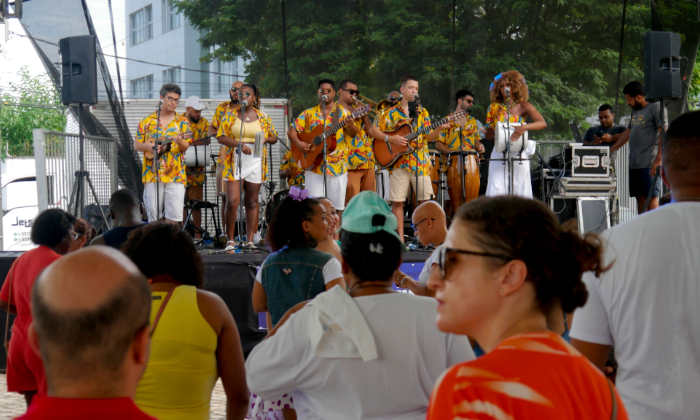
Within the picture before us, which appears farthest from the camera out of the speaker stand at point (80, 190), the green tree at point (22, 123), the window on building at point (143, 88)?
the green tree at point (22, 123)

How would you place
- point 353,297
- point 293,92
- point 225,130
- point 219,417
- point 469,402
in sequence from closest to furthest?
point 469,402
point 353,297
point 219,417
point 225,130
point 293,92

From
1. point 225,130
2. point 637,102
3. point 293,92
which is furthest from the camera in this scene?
point 293,92

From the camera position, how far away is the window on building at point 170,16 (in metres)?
10.6

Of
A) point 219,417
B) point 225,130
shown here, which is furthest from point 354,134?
point 219,417

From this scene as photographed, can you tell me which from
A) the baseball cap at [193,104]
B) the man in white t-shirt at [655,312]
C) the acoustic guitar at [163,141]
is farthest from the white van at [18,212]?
the man in white t-shirt at [655,312]

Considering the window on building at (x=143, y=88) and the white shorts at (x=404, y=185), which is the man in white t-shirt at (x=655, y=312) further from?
the window on building at (x=143, y=88)

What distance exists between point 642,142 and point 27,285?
6467 millimetres

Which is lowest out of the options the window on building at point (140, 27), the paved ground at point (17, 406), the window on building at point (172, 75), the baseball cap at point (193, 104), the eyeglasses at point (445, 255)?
the paved ground at point (17, 406)

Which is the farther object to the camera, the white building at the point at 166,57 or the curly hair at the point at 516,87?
the white building at the point at 166,57

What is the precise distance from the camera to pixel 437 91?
443 inches

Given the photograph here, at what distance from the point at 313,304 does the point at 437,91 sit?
32.5 feet

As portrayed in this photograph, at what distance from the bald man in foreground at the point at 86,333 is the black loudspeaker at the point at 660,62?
634 centimetres

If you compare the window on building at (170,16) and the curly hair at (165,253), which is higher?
the window on building at (170,16)

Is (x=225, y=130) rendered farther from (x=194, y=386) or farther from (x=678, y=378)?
(x=678, y=378)
